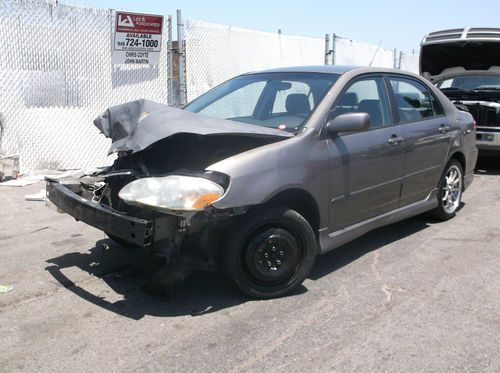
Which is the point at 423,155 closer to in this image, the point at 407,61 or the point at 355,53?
the point at 355,53

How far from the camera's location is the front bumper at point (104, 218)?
131 inches

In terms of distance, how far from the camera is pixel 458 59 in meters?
9.73

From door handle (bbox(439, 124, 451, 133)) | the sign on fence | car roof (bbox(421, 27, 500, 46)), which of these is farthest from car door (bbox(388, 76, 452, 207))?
the sign on fence

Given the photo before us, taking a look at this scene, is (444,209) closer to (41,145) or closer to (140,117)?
(140,117)

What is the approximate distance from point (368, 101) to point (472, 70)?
5957 mm

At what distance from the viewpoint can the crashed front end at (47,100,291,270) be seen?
332cm

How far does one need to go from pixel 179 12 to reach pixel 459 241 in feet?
20.5

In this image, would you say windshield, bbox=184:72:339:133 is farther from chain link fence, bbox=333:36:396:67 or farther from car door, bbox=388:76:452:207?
chain link fence, bbox=333:36:396:67

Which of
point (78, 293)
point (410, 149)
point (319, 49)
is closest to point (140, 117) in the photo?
point (78, 293)

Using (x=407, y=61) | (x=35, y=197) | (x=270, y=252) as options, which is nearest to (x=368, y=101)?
(x=270, y=252)

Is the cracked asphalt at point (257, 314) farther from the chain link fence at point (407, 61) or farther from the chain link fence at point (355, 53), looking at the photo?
the chain link fence at point (407, 61)

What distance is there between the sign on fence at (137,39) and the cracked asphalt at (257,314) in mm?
4689

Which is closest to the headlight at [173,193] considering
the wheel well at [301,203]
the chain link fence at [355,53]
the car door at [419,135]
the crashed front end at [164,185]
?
the crashed front end at [164,185]

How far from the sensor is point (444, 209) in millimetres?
5945
